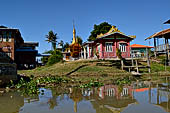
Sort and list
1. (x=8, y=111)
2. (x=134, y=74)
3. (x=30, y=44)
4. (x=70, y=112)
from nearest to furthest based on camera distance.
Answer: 1. (x=70, y=112)
2. (x=8, y=111)
3. (x=134, y=74)
4. (x=30, y=44)

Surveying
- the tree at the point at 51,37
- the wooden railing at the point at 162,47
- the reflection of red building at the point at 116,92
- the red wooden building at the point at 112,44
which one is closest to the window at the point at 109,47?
the red wooden building at the point at 112,44

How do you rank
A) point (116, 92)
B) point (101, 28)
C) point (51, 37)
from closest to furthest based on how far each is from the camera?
point (116, 92)
point (101, 28)
point (51, 37)

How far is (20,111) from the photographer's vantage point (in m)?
7.00

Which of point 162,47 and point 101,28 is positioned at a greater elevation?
point 101,28

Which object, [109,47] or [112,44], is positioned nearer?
[109,47]

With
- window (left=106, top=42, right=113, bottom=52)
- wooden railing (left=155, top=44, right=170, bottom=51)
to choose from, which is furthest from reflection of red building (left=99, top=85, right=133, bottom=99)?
wooden railing (left=155, top=44, right=170, bottom=51)

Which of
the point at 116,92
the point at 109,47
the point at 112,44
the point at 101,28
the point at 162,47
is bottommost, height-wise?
the point at 116,92

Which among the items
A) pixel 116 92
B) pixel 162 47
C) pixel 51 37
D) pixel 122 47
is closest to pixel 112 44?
pixel 122 47

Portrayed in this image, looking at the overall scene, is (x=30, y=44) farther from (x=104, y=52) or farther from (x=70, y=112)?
(x=70, y=112)

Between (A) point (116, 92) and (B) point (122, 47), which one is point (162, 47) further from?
(A) point (116, 92)

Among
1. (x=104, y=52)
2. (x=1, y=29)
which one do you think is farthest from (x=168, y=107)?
(x=1, y=29)

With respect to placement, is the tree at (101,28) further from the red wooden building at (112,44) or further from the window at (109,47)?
the window at (109,47)

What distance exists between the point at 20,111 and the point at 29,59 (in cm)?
3202

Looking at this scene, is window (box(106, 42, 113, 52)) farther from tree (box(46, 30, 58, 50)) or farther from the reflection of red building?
tree (box(46, 30, 58, 50))
